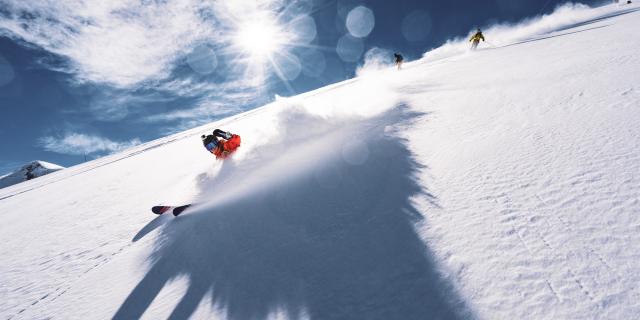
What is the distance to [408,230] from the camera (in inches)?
129

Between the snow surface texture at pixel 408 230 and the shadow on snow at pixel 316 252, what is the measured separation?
0.07 ft

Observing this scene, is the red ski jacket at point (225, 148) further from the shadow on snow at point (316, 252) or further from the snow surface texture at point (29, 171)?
the snow surface texture at point (29, 171)

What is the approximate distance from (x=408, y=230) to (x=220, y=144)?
26.1ft

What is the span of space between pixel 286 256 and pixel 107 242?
4893mm

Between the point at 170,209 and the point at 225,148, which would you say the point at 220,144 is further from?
the point at 170,209

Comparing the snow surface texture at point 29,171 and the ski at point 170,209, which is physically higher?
the snow surface texture at point 29,171

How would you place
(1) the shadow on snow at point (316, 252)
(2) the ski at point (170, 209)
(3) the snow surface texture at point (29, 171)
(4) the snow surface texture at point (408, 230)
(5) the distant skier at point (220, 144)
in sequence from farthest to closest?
(3) the snow surface texture at point (29, 171), (5) the distant skier at point (220, 144), (2) the ski at point (170, 209), (1) the shadow on snow at point (316, 252), (4) the snow surface texture at point (408, 230)

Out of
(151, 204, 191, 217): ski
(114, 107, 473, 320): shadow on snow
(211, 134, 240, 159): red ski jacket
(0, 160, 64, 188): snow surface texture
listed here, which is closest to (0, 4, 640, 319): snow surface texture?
(114, 107, 473, 320): shadow on snow

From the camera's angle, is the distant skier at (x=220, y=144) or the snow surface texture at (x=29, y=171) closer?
the distant skier at (x=220, y=144)

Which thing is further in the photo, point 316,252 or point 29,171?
point 29,171

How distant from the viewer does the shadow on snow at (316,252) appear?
8.52 ft

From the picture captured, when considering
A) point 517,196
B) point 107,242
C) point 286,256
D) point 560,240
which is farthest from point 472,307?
point 107,242

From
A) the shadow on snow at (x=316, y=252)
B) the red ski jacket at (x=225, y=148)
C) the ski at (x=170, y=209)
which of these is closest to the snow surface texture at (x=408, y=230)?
the shadow on snow at (x=316, y=252)

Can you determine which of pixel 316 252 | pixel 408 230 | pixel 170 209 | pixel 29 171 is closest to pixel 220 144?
pixel 170 209
